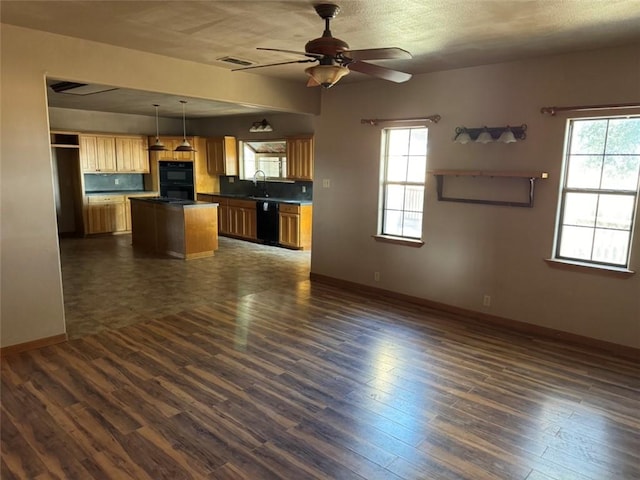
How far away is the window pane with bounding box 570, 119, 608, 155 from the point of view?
373 centimetres

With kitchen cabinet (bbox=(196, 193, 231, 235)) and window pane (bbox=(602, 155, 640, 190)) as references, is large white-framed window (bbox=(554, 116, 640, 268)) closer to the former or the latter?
window pane (bbox=(602, 155, 640, 190))

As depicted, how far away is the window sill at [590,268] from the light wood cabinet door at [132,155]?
28.2 ft

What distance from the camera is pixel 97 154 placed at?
893 centimetres

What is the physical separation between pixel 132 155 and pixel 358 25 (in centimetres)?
785

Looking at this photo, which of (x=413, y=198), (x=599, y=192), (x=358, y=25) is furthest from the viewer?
(x=413, y=198)

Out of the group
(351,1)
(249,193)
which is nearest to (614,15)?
(351,1)

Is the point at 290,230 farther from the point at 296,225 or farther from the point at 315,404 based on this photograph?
the point at 315,404

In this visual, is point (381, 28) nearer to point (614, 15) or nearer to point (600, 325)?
point (614, 15)

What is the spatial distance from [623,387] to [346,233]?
332 cm

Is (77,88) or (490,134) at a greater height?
(77,88)

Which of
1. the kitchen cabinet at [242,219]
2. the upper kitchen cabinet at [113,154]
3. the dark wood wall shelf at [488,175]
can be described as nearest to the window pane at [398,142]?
the dark wood wall shelf at [488,175]

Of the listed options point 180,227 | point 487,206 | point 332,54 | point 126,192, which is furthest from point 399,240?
point 126,192

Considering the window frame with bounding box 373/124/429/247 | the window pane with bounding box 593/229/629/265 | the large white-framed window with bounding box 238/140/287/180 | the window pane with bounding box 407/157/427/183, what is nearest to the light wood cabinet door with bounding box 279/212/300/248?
the large white-framed window with bounding box 238/140/287/180

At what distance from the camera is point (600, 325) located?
3.81 meters
